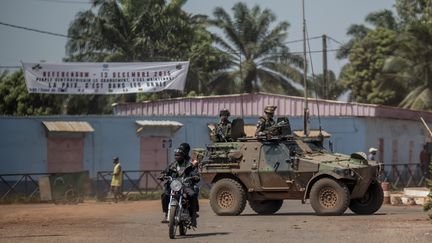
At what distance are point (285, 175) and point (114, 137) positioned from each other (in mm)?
13952

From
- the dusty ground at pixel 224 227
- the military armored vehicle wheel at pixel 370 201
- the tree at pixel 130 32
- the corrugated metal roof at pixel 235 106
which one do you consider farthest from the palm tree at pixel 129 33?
the military armored vehicle wheel at pixel 370 201

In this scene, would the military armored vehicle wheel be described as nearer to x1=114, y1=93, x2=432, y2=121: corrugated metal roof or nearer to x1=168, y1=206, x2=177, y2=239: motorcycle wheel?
x1=168, y1=206, x2=177, y2=239: motorcycle wheel

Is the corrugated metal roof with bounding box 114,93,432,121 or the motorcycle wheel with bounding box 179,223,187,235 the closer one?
the motorcycle wheel with bounding box 179,223,187,235

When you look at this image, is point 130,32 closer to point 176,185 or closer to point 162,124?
point 162,124

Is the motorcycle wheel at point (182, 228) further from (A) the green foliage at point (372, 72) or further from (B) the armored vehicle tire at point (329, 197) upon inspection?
(A) the green foliage at point (372, 72)

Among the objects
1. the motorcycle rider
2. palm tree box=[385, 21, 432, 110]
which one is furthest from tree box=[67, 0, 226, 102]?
the motorcycle rider

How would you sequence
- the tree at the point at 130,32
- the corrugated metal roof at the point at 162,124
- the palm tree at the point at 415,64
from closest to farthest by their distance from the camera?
the corrugated metal roof at the point at 162,124 → the tree at the point at 130,32 → the palm tree at the point at 415,64

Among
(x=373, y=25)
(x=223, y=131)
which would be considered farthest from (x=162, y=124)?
(x=373, y=25)

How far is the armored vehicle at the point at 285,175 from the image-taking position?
18.5 meters

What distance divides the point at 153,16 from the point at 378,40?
16212 mm

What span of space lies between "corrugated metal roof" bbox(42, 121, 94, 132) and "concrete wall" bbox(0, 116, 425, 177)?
22 centimetres

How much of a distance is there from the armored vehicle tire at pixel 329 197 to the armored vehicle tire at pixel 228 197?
1694 mm

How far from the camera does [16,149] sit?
30.1 metres

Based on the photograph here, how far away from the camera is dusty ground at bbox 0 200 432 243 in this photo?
1358 centimetres
